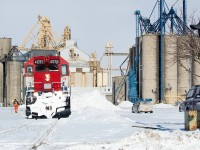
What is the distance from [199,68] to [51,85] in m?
60.5

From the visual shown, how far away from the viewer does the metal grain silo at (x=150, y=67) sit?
86.8 meters

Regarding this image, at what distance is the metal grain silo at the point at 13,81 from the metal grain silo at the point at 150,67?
88.8 ft

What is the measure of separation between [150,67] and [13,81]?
29.8 meters

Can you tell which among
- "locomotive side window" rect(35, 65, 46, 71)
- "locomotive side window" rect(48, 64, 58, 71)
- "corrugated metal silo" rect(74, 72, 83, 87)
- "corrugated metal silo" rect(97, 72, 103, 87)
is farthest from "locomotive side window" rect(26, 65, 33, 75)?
"corrugated metal silo" rect(97, 72, 103, 87)

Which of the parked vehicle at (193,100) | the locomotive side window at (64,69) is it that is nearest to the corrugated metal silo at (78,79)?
the locomotive side window at (64,69)

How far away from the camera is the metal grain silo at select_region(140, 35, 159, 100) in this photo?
86812mm

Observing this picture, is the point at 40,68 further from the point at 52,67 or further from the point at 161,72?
the point at 161,72

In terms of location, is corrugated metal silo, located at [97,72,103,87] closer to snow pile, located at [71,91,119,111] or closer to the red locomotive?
snow pile, located at [71,91,119,111]

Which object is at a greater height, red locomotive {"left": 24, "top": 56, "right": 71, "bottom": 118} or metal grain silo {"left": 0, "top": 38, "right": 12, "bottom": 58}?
metal grain silo {"left": 0, "top": 38, "right": 12, "bottom": 58}

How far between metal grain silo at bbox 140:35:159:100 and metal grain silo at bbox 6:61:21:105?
88.8 feet

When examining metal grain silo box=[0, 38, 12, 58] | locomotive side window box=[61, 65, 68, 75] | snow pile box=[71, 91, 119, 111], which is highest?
metal grain silo box=[0, 38, 12, 58]

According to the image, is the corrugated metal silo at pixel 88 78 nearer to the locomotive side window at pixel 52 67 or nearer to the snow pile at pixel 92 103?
the snow pile at pixel 92 103

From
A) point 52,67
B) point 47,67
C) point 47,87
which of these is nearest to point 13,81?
point 47,67

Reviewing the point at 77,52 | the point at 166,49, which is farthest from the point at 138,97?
the point at 77,52
